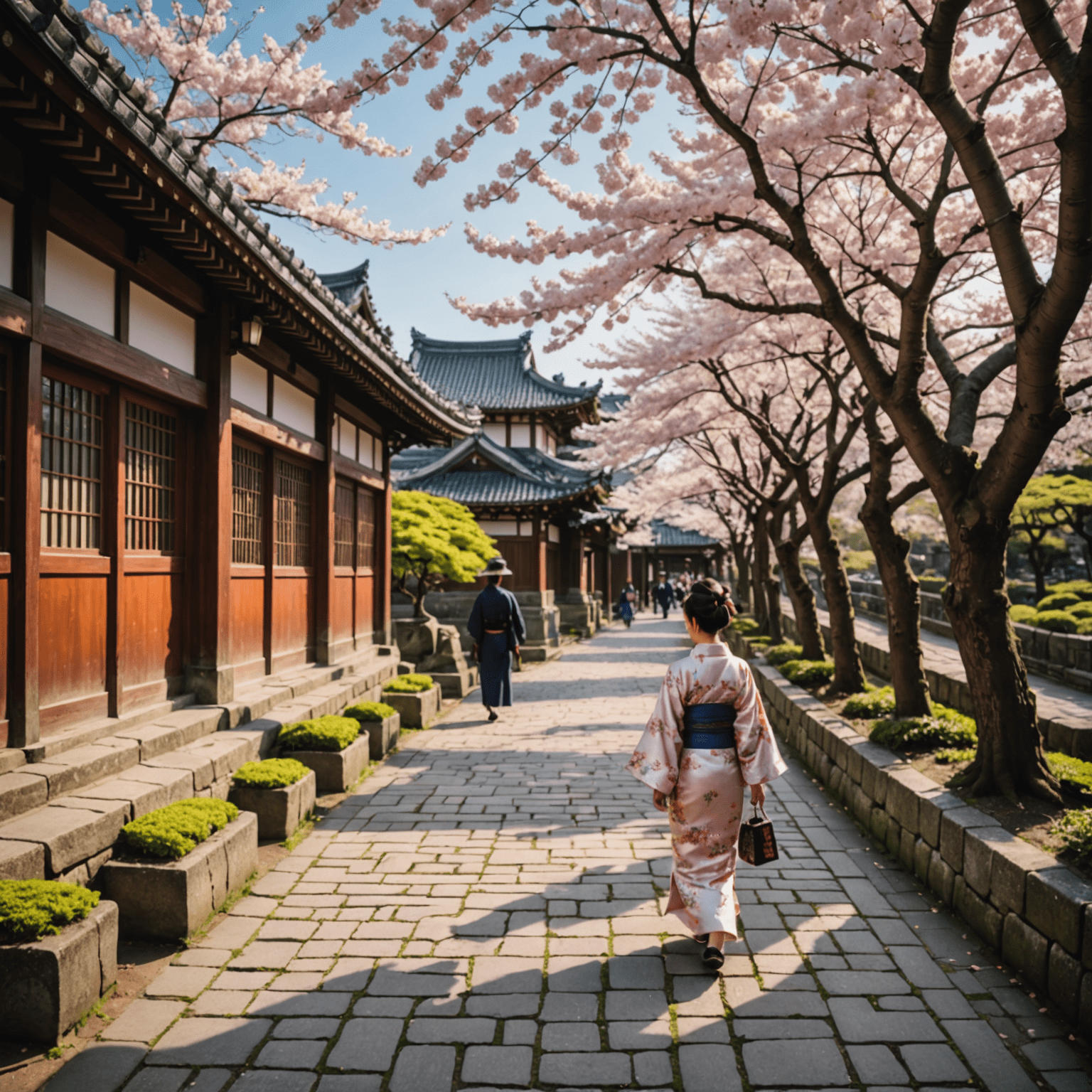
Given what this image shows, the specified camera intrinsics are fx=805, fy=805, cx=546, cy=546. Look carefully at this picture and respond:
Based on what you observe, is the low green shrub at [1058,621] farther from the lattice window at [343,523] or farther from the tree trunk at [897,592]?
the lattice window at [343,523]

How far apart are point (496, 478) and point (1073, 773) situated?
67.3 ft

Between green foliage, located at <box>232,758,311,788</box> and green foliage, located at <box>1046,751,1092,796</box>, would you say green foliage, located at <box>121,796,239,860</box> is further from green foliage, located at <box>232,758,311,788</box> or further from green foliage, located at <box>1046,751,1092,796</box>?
green foliage, located at <box>1046,751,1092,796</box>

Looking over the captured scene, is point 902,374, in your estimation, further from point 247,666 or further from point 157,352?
point 247,666

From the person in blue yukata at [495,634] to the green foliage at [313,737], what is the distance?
339 cm

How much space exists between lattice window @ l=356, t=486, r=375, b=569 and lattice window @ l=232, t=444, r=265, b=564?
3.57 metres

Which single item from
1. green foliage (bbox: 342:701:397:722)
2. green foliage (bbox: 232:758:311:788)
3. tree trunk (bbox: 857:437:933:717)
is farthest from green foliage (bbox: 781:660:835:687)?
green foliage (bbox: 232:758:311:788)

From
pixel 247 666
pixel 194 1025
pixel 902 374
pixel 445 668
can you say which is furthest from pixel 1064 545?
pixel 194 1025

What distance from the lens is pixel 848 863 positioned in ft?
18.6

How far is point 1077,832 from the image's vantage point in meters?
4.15

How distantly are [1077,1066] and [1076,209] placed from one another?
4.05m

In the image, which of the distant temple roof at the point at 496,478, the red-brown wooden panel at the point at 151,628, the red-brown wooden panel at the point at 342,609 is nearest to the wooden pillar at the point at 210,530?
the red-brown wooden panel at the point at 151,628

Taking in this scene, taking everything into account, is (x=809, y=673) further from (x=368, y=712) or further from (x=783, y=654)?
(x=368, y=712)

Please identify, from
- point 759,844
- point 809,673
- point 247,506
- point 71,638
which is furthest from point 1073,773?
point 247,506

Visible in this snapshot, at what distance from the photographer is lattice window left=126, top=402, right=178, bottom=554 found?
6.17 meters
